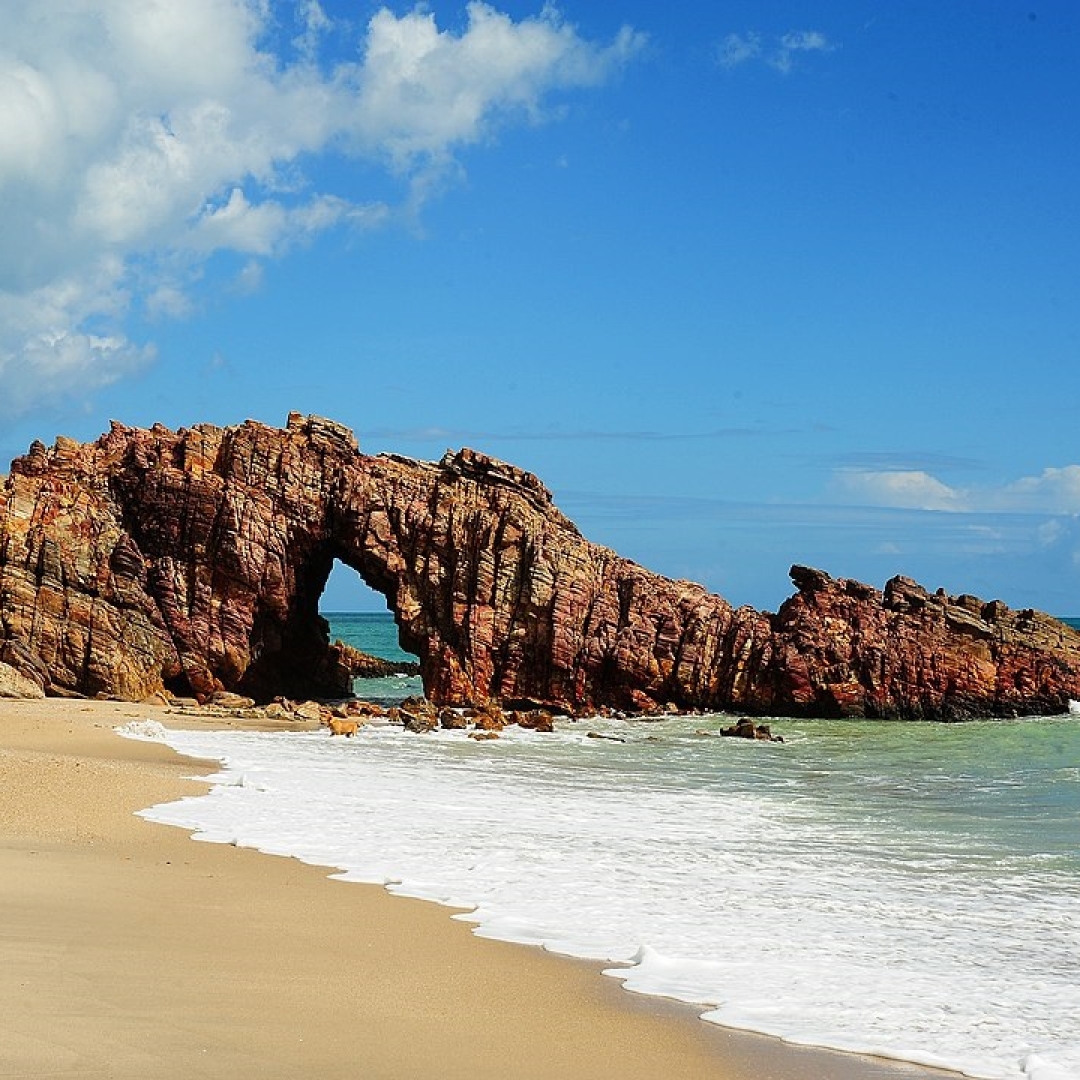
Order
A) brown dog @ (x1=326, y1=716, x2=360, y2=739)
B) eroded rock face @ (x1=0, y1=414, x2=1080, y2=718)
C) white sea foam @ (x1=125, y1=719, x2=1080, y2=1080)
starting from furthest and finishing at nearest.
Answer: eroded rock face @ (x1=0, y1=414, x2=1080, y2=718) → brown dog @ (x1=326, y1=716, x2=360, y2=739) → white sea foam @ (x1=125, y1=719, x2=1080, y2=1080)

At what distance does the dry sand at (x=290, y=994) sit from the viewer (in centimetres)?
580

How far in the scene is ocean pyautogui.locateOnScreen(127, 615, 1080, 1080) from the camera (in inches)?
294

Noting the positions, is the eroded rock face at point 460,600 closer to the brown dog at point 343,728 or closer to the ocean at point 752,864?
the brown dog at point 343,728

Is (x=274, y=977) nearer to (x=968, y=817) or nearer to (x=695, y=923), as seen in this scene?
(x=695, y=923)

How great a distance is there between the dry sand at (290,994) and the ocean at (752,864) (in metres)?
0.51

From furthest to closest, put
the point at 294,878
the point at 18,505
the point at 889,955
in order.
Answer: the point at 18,505, the point at 294,878, the point at 889,955

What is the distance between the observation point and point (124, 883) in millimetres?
9648

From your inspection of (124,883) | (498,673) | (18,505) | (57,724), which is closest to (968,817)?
(124,883)

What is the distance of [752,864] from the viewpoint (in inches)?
481

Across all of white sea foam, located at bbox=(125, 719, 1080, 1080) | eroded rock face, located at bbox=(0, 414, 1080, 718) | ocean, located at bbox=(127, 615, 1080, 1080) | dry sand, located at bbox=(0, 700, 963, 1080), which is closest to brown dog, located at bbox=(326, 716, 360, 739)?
ocean, located at bbox=(127, 615, 1080, 1080)

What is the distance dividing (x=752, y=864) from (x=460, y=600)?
23684mm

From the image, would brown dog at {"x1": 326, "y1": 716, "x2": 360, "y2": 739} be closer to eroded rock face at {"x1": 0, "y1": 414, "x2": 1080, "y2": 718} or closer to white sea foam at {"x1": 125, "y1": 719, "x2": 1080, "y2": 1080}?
white sea foam at {"x1": 125, "y1": 719, "x2": 1080, "y2": 1080}

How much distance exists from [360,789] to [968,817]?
813cm

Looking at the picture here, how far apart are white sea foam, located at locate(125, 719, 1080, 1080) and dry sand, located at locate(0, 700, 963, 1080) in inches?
19.6
